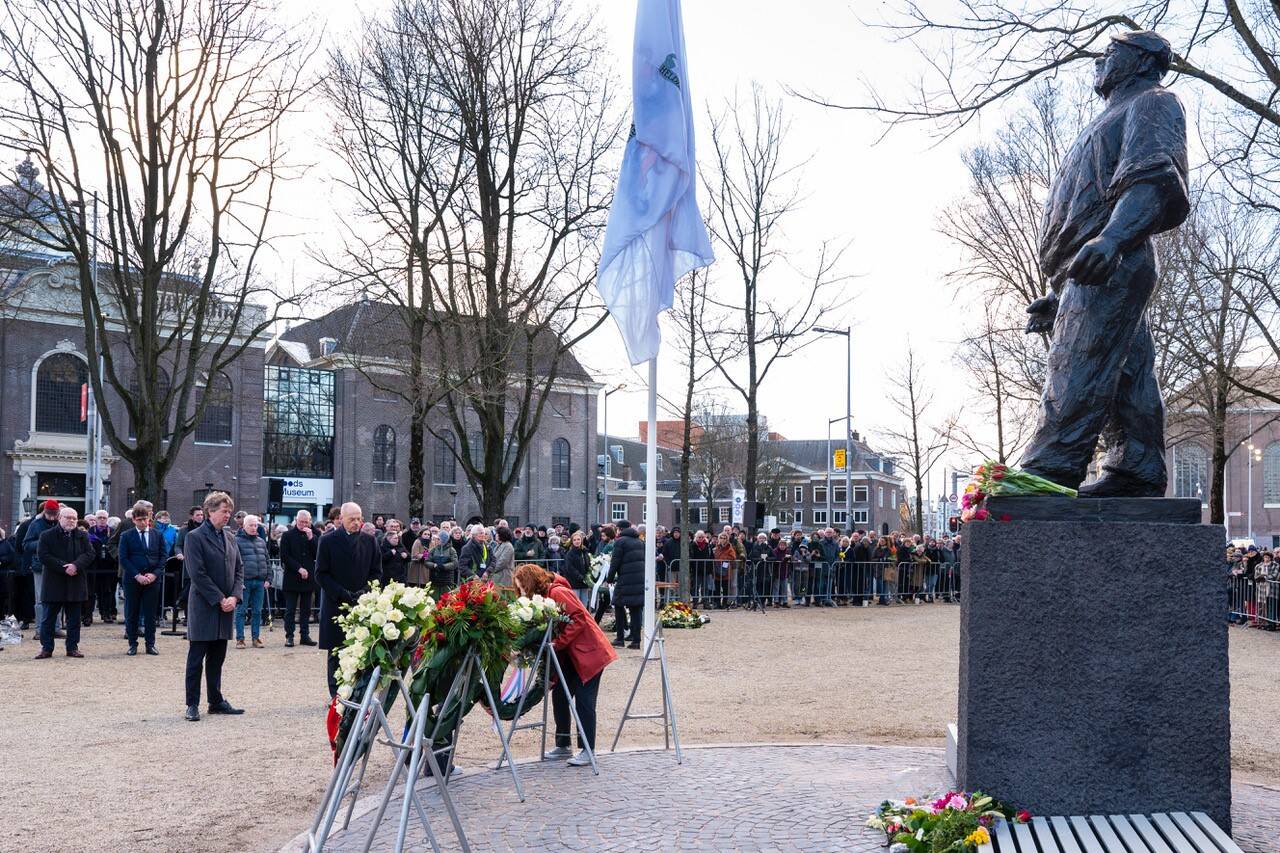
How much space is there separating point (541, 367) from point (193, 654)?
1936 centimetres

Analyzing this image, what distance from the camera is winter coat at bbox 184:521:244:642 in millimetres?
10391

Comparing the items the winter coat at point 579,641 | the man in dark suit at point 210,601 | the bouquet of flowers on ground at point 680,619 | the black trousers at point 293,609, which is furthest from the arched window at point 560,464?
the winter coat at point 579,641

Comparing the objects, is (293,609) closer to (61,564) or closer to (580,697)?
(61,564)

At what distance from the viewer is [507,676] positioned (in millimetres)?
9062

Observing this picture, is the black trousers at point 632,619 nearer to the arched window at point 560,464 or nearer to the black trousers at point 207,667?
the black trousers at point 207,667

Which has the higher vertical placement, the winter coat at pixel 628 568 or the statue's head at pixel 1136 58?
the statue's head at pixel 1136 58

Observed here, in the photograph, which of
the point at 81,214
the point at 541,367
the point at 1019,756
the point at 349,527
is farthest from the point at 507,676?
the point at 541,367

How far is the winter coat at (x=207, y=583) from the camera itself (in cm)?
1039

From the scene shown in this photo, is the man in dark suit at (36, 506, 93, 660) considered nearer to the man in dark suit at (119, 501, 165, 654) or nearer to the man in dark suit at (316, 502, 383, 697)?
the man in dark suit at (119, 501, 165, 654)

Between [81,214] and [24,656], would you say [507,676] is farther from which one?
[81,214]

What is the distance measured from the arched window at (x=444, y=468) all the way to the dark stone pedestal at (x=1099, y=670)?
172 ft

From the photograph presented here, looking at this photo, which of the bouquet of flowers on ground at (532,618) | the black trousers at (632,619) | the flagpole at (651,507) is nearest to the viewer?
the bouquet of flowers on ground at (532,618)

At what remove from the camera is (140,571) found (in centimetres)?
1495

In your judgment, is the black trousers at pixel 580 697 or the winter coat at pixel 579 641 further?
the black trousers at pixel 580 697
